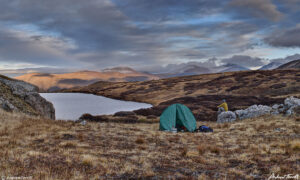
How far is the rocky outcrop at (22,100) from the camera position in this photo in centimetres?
1898

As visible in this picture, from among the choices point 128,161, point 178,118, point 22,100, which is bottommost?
point 128,161

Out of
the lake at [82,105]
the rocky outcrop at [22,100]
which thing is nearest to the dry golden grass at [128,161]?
the rocky outcrop at [22,100]

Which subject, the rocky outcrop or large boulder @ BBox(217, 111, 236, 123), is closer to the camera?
the rocky outcrop

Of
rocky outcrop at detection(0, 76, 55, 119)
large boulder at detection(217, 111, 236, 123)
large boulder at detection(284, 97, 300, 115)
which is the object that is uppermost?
rocky outcrop at detection(0, 76, 55, 119)

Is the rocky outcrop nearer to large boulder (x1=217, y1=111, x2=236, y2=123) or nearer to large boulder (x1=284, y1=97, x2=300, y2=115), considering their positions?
large boulder (x1=217, y1=111, x2=236, y2=123)

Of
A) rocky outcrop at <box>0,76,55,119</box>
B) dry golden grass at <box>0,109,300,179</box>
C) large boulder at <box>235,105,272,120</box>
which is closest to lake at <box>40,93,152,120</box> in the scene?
rocky outcrop at <box>0,76,55,119</box>

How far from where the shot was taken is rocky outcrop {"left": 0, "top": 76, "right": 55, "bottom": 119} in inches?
747

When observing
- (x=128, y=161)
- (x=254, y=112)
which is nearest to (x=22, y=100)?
(x=128, y=161)

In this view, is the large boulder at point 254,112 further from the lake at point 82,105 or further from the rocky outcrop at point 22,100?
the rocky outcrop at point 22,100

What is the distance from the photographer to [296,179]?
665 centimetres

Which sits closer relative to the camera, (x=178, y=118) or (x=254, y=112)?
(x=178, y=118)

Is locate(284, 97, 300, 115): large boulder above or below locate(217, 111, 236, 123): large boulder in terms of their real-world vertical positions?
above

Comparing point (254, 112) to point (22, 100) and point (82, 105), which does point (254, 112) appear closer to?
point (22, 100)

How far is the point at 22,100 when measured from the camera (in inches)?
843
